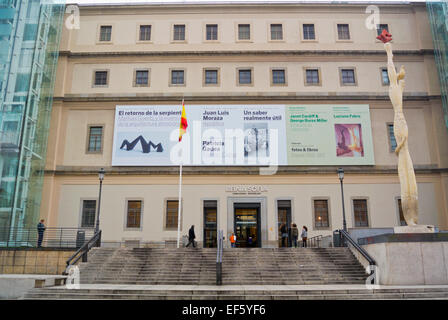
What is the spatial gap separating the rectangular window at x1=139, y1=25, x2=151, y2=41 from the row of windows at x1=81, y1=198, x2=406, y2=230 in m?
12.3

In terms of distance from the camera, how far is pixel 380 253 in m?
13.9

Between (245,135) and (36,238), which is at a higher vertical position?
(245,135)

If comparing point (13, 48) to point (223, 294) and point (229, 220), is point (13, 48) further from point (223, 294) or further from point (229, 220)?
point (223, 294)

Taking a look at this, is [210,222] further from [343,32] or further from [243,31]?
[343,32]

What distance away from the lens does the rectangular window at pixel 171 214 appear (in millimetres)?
23609

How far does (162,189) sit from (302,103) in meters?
11.3

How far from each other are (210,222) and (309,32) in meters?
15.8

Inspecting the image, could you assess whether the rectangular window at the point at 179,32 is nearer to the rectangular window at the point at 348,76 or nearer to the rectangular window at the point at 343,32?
the rectangular window at the point at 343,32

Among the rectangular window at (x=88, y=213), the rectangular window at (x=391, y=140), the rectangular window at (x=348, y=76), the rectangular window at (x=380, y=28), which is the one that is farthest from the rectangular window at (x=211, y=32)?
the rectangular window at (x=88, y=213)

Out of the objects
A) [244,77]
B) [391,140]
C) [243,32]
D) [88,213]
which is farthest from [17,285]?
[391,140]

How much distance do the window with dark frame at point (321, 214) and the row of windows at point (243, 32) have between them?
39.6 feet

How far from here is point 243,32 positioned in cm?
2716

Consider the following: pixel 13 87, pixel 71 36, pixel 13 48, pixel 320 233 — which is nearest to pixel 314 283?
pixel 320 233

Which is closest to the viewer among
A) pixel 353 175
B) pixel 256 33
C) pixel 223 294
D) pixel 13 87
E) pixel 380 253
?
pixel 223 294
